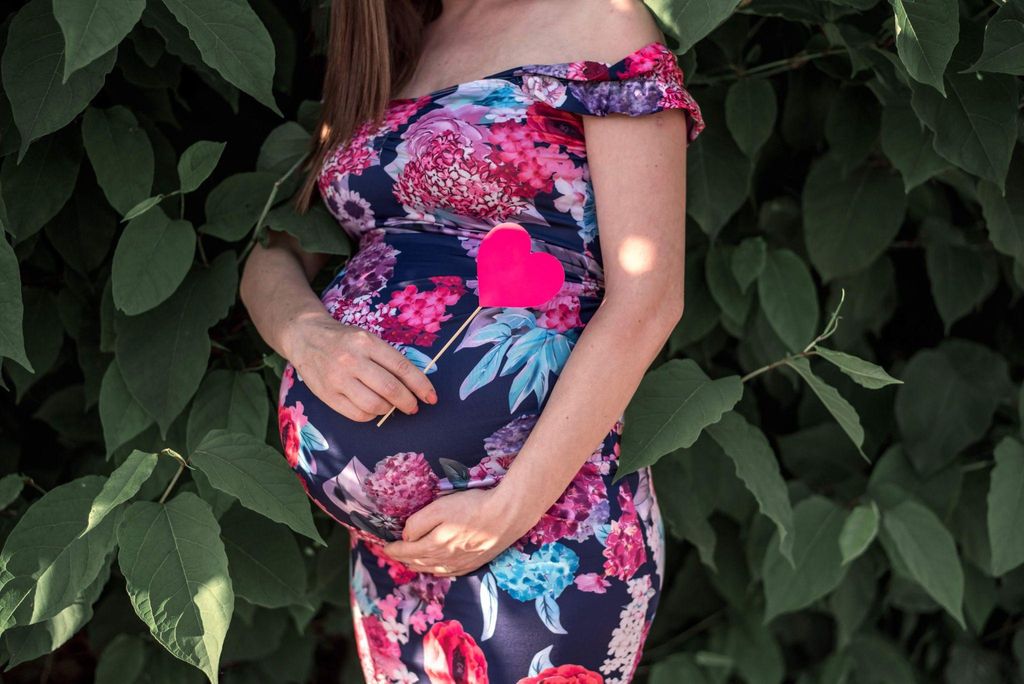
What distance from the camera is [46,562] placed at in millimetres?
1045

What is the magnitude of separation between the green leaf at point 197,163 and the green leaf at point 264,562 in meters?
0.44

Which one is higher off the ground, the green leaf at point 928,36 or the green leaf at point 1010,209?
the green leaf at point 928,36

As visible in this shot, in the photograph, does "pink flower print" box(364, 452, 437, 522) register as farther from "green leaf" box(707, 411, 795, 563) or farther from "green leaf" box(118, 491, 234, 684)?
"green leaf" box(707, 411, 795, 563)

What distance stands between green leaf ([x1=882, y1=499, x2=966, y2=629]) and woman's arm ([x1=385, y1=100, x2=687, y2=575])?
692 millimetres

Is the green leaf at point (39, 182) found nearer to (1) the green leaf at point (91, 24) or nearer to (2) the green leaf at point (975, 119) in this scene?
(1) the green leaf at point (91, 24)

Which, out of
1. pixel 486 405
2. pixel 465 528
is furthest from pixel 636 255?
pixel 465 528

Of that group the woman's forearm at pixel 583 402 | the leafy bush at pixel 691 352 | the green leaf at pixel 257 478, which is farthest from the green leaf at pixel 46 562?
the woman's forearm at pixel 583 402

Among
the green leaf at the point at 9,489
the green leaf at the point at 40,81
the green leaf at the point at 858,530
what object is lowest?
the green leaf at the point at 858,530

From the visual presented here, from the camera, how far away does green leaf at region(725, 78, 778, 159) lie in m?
1.41

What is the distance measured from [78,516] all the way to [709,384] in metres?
0.70

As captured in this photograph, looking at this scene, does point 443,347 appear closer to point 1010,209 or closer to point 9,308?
point 9,308

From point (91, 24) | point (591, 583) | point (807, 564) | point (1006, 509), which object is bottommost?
point (807, 564)

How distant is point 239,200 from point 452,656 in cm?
64

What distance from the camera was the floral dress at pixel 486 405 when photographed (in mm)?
972
